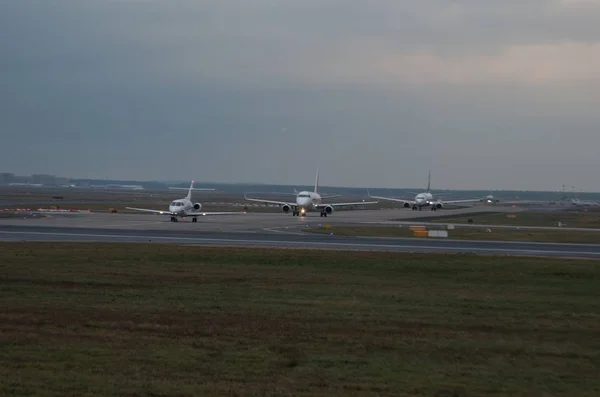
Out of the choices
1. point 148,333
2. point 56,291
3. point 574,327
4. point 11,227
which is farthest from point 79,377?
point 11,227

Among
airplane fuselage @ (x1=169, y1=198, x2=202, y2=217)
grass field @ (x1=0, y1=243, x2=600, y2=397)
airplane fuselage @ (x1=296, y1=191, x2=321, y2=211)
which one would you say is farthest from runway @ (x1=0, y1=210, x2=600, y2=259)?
airplane fuselage @ (x1=296, y1=191, x2=321, y2=211)

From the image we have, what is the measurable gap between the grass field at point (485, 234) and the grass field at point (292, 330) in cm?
2565

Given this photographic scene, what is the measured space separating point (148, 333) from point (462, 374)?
7.67 metres

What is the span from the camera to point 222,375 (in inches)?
571

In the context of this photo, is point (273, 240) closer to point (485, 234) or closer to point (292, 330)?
point (485, 234)

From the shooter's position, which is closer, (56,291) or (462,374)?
(462,374)

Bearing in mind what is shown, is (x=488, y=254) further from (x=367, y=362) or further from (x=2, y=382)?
(x=2, y=382)

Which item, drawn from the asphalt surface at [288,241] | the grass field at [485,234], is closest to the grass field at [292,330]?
the asphalt surface at [288,241]

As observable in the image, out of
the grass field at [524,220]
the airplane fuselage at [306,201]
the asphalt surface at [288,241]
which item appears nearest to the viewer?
the asphalt surface at [288,241]

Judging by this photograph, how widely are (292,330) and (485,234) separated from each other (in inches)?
1866

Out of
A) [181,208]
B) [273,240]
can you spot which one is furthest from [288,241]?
[181,208]

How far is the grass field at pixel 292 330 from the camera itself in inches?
557

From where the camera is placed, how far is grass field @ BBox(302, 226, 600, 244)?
2346 inches

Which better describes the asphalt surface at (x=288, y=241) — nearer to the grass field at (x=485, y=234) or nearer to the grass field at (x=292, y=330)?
the grass field at (x=485, y=234)
